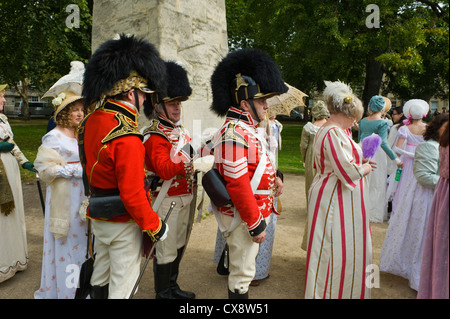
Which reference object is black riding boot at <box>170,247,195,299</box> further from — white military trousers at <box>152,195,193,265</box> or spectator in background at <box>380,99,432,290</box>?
spectator in background at <box>380,99,432,290</box>

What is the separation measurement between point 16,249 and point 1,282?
353 mm

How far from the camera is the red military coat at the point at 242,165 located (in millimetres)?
2562

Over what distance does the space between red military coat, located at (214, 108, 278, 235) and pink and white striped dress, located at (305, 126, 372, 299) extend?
0.52m

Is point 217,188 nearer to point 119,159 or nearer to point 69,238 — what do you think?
point 119,159

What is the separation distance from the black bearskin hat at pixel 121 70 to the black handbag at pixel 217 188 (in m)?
0.73

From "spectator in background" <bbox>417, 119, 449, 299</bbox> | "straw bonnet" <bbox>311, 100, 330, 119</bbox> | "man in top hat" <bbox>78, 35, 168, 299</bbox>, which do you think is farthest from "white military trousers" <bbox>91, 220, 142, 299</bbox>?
"straw bonnet" <bbox>311, 100, 330, 119</bbox>

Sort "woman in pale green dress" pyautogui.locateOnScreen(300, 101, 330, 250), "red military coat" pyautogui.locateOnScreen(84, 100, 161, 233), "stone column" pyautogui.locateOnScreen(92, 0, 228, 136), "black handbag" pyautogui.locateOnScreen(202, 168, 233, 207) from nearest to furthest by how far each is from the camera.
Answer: "red military coat" pyautogui.locateOnScreen(84, 100, 161, 233)
"black handbag" pyautogui.locateOnScreen(202, 168, 233, 207)
"stone column" pyautogui.locateOnScreen(92, 0, 228, 136)
"woman in pale green dress" pyautogui.locateOnScreen(300, 101, 330, 250)

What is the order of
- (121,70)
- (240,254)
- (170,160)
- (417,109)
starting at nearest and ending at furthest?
1. (121,70)
2. (240,254)
3. (170,160)
4. (417,109)

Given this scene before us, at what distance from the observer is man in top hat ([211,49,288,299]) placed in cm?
259

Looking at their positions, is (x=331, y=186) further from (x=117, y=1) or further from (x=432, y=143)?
(x=117, y=1)

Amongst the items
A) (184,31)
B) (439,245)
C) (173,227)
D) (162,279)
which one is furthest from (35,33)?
(439,245)

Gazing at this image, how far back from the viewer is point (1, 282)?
151 inches

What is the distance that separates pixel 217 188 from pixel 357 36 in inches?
527

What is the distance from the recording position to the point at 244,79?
277 cm
